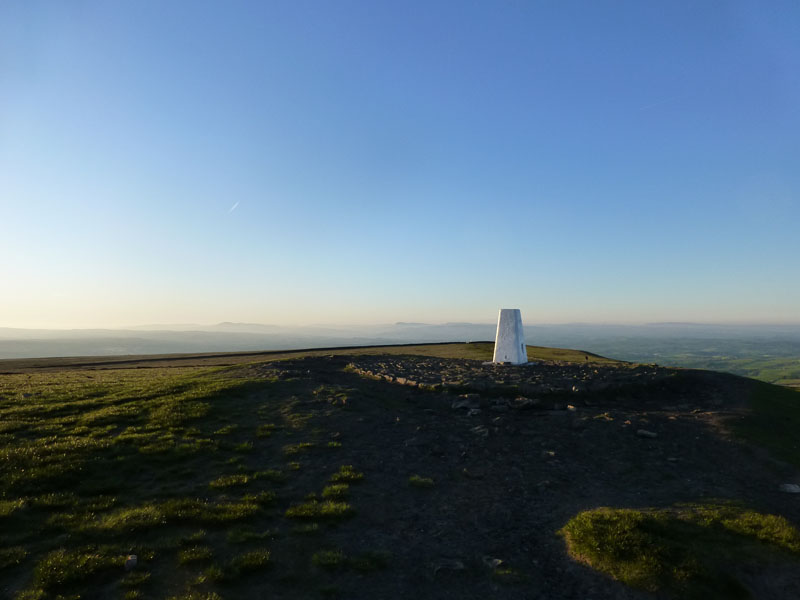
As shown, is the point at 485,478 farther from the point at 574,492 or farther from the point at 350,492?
the point at 350,492

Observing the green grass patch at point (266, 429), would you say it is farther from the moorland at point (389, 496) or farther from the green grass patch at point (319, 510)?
the green grass patch at point (319, 510)

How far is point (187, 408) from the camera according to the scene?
2023 centimetres

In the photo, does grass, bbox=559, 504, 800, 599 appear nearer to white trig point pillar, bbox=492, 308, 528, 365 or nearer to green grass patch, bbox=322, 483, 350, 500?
green grass patch, bbox=322, 483, 350, 500

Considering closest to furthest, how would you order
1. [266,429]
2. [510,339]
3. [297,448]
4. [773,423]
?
[297,448] < [266,429] < [773,423] < [510,339]

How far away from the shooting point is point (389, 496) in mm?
12883

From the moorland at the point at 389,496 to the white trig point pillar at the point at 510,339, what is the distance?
47.7ft

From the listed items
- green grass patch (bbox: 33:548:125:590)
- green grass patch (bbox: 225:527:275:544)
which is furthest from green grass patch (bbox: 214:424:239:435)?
green grass patch (bbox: 33:548:125:590)

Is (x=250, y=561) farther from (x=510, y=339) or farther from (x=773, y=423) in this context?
(x=510, y=339)

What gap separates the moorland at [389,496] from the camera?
856cm

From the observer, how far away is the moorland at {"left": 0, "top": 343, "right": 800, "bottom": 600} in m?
8.56

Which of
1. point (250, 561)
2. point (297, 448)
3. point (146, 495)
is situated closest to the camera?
point (250, 561)

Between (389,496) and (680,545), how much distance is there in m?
7.96

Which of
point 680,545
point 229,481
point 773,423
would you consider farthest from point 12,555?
point 773,423

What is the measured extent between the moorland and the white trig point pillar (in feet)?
47.7
